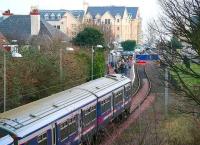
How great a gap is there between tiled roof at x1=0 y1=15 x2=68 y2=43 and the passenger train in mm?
23873

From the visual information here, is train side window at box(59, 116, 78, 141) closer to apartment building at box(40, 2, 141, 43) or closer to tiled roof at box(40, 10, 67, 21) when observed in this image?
apartment building at box(40, 2, 141, 43)

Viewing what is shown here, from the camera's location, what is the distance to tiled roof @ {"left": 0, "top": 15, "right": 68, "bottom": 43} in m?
49.7

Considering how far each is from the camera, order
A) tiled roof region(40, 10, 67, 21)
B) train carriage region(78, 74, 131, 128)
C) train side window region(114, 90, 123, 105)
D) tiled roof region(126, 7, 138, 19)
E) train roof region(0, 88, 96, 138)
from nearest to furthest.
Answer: train roof region(0, 88, 96, 138) < train carriage region(78, 74, 131, 128) < train side window region(114, 90, 123, 105) < tiled roof region(40, 10, 67, 21) < tiled roof region(126, 7, 138, 19)

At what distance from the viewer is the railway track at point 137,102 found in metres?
22.6

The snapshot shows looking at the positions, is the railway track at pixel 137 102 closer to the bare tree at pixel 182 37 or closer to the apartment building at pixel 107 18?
the bare tree at pixel 182 37

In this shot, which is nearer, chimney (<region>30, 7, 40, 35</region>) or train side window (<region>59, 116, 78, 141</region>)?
train side window (<region>59, 116, 78, 141</region>)

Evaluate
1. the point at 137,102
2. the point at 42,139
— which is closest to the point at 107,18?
the point at 137,102

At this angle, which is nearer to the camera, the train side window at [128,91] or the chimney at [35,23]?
the train side window at [128,91]

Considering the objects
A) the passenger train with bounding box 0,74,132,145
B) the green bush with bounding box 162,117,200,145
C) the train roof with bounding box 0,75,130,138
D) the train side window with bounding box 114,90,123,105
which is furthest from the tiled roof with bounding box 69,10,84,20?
the train roof with bounding box 0,75,130,138

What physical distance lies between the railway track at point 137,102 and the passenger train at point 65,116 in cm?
67

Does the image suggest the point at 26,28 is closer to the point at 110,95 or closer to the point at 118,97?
the point at 118,97

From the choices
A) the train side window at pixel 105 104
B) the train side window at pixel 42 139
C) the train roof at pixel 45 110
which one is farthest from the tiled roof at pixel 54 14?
the train side window at pixel 42 139

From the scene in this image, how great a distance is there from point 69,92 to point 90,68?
15.0 m

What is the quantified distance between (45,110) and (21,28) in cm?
3666
